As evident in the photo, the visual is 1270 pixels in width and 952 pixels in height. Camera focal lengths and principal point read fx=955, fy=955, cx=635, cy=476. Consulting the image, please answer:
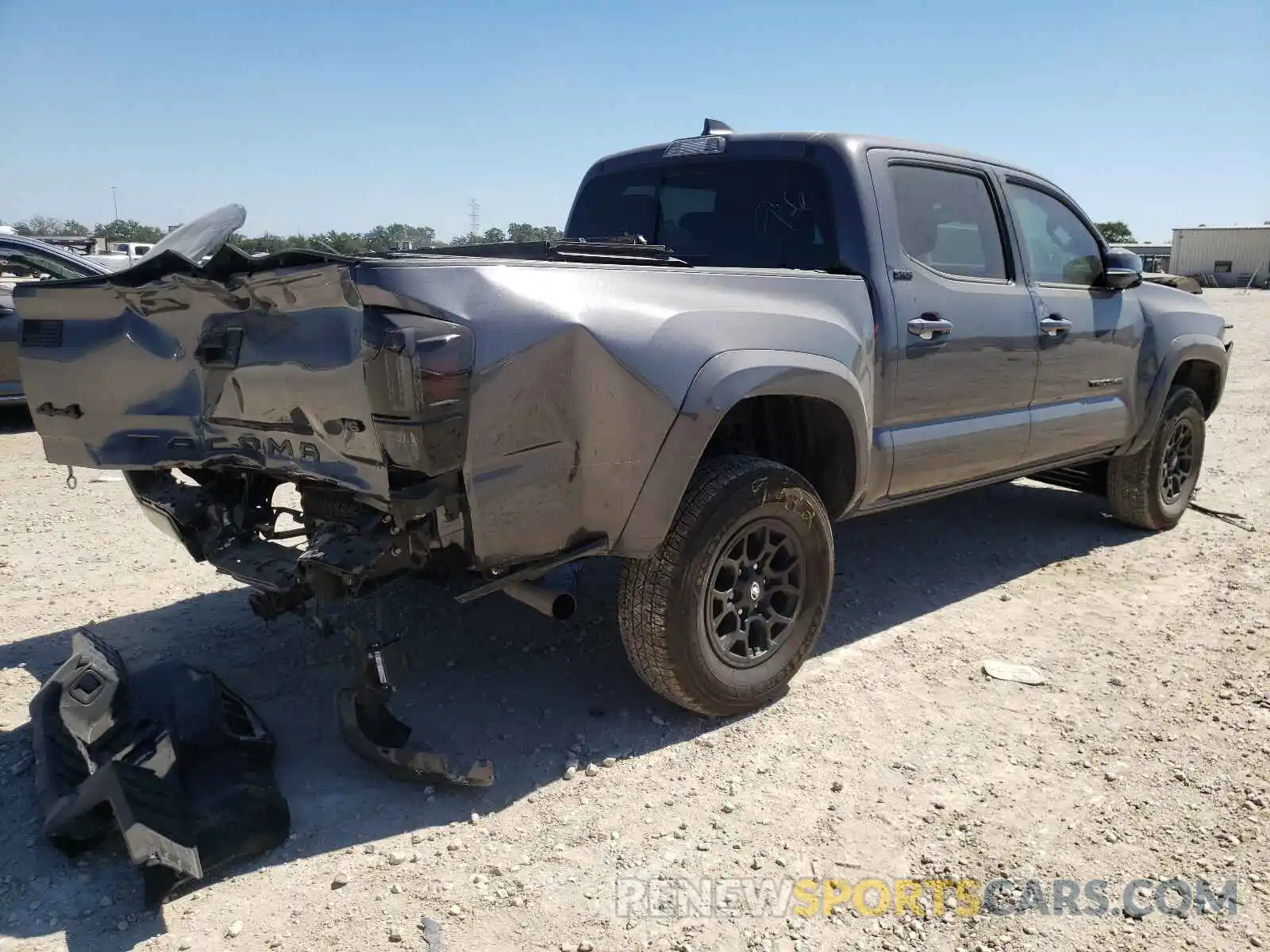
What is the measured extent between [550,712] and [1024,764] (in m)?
1.60

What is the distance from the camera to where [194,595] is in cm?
Answer: 449

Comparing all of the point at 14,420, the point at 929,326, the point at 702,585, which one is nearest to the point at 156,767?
the point at 702,585

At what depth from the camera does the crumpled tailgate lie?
101 inches

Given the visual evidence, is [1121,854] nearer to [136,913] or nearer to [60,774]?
[136,913]

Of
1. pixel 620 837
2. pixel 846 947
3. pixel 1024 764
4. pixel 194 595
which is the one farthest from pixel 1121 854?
pixel 194 595

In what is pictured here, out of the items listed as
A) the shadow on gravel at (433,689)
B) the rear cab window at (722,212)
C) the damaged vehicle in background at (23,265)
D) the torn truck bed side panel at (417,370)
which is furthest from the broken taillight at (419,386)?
the damaged vehicle in background at (23,265)

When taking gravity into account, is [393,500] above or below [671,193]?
below

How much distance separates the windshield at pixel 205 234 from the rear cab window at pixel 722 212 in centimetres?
179

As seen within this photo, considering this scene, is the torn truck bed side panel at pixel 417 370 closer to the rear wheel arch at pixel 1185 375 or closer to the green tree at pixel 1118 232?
the rear wheel arch at pixel 1185 375

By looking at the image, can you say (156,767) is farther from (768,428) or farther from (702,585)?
(768,428)

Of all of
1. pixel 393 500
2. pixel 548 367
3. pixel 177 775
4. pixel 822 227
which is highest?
pixel 822 227

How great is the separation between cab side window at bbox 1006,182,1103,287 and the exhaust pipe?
A: 9.67 feet

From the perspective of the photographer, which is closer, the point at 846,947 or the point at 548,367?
the point at 846,947

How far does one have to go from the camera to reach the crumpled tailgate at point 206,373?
2.56m
